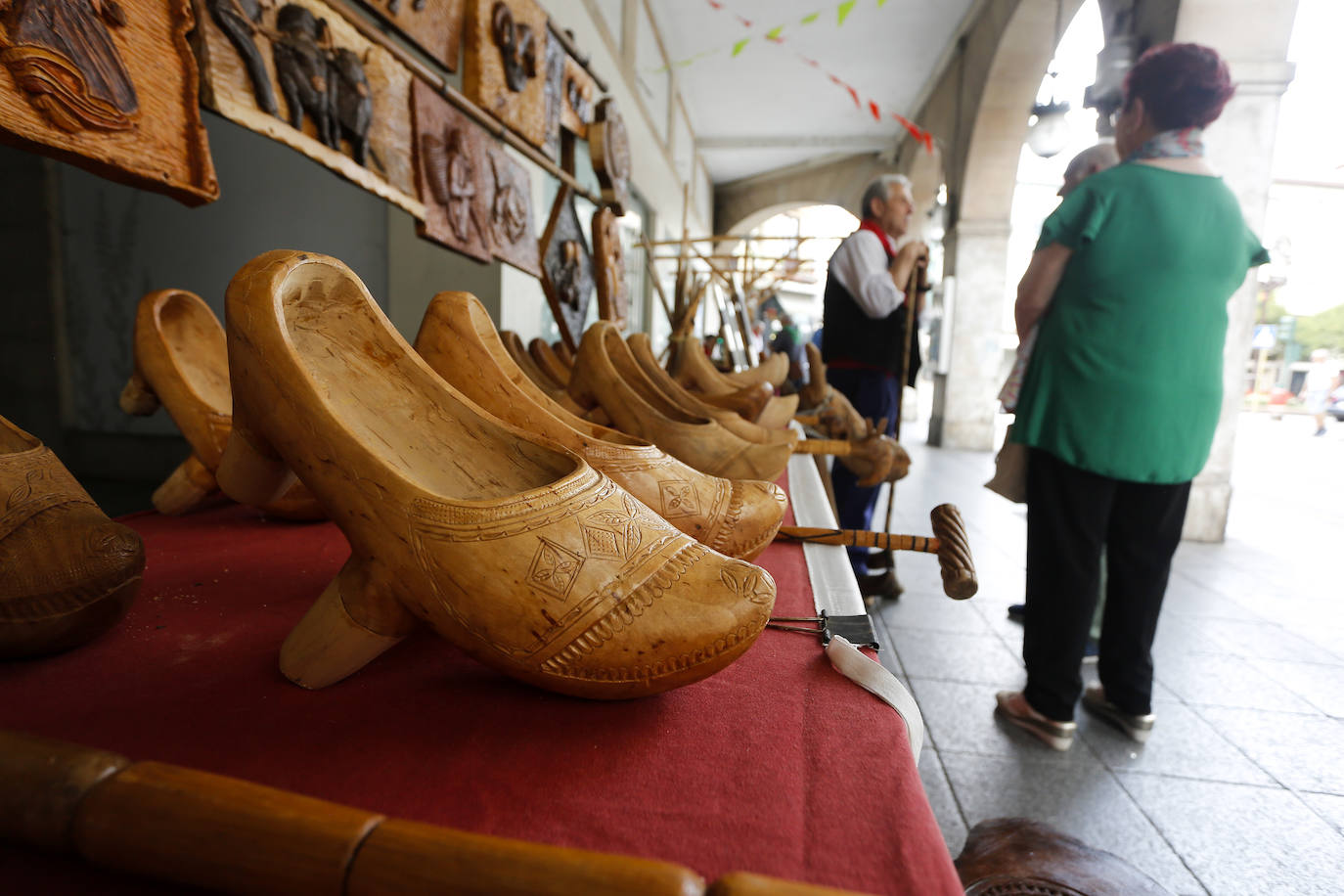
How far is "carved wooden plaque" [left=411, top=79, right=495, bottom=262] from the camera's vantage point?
63.4 inches

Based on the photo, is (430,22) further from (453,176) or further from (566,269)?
(566,269)

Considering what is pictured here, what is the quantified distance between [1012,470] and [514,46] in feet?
5.80

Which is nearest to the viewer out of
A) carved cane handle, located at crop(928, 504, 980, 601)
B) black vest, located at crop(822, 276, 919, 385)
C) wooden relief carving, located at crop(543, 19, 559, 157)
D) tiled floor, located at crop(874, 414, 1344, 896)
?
carved cane handle, located at crop(928, 504, 980, 601)

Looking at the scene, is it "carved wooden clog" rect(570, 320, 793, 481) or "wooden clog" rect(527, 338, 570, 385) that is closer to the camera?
"carved wooden clog" rect(570, 320, 793, 481)

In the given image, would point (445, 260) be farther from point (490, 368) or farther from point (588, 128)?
point (490, 368)

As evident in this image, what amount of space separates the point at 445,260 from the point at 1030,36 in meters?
5.91

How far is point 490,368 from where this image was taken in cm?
87

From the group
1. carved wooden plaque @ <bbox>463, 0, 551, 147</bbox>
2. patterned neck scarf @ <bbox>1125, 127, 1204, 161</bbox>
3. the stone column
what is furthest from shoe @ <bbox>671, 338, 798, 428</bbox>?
the stone column

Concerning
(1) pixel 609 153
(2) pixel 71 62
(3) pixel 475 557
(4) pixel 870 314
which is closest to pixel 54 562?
(3) pixel 475 557

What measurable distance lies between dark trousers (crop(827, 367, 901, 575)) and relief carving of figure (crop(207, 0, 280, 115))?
7.38 ft

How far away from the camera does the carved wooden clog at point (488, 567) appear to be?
522 millimetres

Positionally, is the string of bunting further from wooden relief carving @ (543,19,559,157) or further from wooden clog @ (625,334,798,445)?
wooden clog @ (625,334,798,445)

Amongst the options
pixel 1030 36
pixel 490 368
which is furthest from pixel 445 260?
pixel 1030 36

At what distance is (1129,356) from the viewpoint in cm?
157
